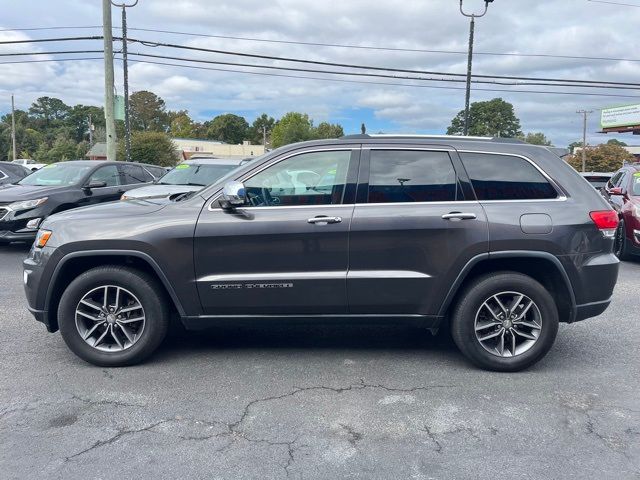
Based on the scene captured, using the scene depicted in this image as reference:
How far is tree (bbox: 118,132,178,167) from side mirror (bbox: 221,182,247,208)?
3157 cm

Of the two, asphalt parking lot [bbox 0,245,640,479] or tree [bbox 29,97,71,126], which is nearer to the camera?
asphalt parking lot [bbox 0,245,640,479]

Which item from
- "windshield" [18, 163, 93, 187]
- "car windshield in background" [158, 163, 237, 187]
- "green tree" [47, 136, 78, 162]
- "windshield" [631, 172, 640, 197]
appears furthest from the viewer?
"green tree" [47, 136, 78, 162]

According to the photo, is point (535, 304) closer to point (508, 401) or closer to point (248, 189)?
point (508, 401)

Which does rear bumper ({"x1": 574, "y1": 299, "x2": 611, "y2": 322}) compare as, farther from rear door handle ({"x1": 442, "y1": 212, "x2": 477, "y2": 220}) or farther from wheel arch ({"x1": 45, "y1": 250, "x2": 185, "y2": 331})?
wheel arch ({"x1": 45, "y1": 250, "x2": 185, "y2": 331})

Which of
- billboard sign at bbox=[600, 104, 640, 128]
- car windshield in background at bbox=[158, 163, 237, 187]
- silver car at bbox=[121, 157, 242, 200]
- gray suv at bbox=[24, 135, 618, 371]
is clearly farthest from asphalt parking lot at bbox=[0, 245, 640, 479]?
billboard sign at bbox=[600, 104, 640, 128]

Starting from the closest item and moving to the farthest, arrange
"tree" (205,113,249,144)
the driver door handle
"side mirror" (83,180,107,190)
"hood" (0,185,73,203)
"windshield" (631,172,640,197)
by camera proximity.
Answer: the driver door handle < "hood" (0,185,73,203) < "windshield" (631,172,640,197) < "side mirror" (83,180,107,190) < "tree" (205,113,249,144)

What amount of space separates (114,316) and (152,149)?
33.2 meters

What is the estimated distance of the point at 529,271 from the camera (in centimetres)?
459

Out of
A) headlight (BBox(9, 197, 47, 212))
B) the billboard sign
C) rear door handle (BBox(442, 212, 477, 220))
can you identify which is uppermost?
the billboard sign

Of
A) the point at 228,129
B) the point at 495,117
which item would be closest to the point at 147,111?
the point at 228,129

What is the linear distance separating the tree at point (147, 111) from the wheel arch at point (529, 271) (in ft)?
355

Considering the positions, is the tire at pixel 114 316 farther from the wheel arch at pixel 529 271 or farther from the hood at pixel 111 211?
the wheel arch at pixel 529 271

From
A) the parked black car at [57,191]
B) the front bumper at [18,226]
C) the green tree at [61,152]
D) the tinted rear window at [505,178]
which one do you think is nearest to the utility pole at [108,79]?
the parked black car at [57,191]

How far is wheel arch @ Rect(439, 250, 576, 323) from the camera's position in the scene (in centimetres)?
432
